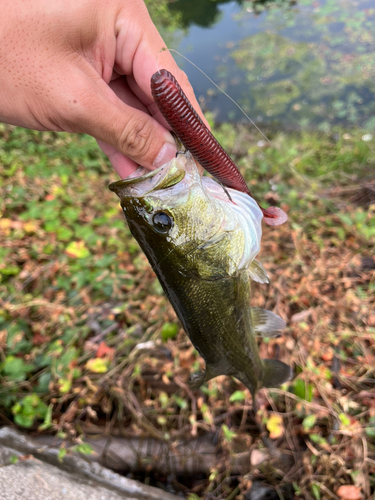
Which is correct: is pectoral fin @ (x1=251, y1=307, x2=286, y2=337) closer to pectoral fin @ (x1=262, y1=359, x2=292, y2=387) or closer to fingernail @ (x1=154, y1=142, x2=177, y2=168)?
pectoral fin @ (x1=262, y1=359, x2=292, y2=387)

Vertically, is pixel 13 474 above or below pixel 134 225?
below

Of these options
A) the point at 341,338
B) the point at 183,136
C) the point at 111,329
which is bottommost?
the point at 111,329

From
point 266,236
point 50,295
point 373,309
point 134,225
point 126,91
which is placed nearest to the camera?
point 134,225

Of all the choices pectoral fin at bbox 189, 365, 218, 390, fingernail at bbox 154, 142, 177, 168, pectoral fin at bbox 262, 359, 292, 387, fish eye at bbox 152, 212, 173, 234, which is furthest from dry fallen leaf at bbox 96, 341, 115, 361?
A: fingernail at bbox 154, 142, 177, 168

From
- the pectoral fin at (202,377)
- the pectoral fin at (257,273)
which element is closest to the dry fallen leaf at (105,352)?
the pectoral fin at (202,377)

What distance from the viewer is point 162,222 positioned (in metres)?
1.23

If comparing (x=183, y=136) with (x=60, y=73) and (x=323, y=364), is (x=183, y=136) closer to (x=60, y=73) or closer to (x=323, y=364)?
(x=60, y=73)

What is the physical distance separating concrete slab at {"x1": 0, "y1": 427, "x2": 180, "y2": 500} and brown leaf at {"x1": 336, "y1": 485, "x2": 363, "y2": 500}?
1.19 meters

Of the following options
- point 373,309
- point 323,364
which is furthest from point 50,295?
point 373,309

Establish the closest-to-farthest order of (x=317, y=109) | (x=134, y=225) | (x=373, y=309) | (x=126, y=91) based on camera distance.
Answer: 1. (x=134, y=225)
2. (x=126, y=91)
3. (x=373, y=309)
4. (x=317, y=109)

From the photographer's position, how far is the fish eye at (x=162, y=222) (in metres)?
1.22

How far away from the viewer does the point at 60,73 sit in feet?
4.21

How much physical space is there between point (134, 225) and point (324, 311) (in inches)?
85.3

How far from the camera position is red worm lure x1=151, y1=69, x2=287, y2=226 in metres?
0.93
